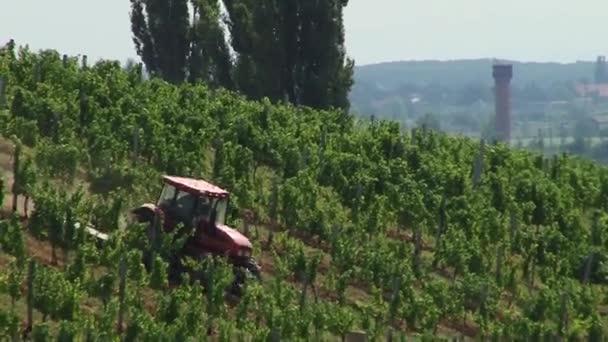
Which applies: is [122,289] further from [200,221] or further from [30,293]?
[200,221]

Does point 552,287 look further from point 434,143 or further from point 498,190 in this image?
point 434,143

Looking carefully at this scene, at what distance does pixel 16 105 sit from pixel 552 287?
10.2m

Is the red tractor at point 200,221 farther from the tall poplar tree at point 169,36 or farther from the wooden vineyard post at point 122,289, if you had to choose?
the tall poplar tree at point 169,36

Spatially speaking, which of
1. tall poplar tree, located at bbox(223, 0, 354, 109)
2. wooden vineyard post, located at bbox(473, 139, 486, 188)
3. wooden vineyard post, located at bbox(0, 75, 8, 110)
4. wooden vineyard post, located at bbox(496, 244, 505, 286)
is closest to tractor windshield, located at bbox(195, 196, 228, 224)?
wooden vineyard post, located at bbox(496, 244, 505, 286)

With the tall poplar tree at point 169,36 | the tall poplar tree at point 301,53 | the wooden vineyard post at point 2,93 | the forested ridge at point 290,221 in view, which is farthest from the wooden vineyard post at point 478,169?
the tall poplar tree at point 169,36

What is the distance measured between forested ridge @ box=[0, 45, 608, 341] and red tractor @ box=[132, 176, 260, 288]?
18.9 inches

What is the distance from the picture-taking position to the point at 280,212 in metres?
29.2

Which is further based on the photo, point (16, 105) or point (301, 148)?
point (301, 148)

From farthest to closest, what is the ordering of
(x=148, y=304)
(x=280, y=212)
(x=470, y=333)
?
(x=280, y=212) < (x=470, y=333) < (x=148, y=304)

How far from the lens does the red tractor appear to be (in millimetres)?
24766

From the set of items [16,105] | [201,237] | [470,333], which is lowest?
[470,333]

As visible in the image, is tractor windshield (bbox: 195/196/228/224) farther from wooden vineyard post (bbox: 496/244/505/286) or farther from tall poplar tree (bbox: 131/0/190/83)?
tall poplar tree (bbox: 131/0/190/83)

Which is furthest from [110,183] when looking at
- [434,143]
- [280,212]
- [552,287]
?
[434,143]

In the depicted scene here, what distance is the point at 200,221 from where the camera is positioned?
2503cm
